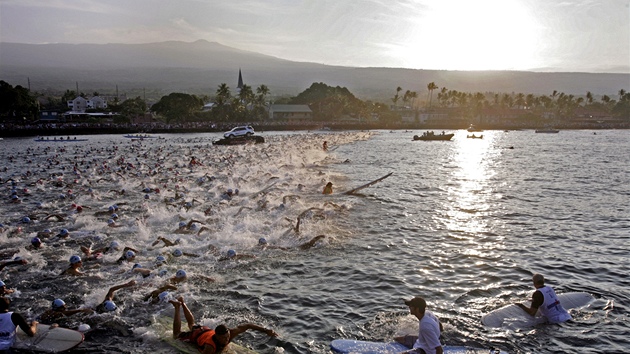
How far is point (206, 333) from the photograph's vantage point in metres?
8.88

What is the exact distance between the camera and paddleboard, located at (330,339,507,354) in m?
8.79

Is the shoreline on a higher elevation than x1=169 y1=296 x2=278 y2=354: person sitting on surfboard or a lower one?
higher

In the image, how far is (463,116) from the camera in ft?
499

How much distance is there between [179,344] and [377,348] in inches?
166

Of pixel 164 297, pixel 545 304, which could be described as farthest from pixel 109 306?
pixel 545 304

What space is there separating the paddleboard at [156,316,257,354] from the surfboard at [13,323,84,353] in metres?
1.71

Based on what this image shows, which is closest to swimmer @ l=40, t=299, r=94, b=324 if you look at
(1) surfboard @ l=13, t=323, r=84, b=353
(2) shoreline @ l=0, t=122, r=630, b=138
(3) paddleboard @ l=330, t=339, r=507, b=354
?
(1) surfboard @ l=13, t=323, r=84, b=353

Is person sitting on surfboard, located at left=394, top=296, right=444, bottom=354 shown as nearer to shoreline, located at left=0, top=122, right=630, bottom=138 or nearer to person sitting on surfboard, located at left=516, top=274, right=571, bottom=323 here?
person sitting on surfboard, located at left=516, top=274, right=571, bottom=323

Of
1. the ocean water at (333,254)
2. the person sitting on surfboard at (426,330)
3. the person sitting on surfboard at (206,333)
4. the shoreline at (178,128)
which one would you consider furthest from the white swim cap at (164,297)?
the shoreline at (178,128)

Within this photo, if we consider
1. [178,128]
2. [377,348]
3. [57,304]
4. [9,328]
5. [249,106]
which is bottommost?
[377,348]


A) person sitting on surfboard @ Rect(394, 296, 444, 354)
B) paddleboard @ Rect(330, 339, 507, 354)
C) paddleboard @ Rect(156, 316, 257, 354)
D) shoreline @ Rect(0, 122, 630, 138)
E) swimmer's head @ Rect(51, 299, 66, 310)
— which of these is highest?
shoreline @ Rect(0, 122, 630, 138)

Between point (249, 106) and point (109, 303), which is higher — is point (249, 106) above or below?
above

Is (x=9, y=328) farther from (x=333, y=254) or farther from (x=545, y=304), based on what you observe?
(x=545, y=304)

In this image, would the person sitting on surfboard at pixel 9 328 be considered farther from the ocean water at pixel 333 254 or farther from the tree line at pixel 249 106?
the tree line at pixel 249 106
